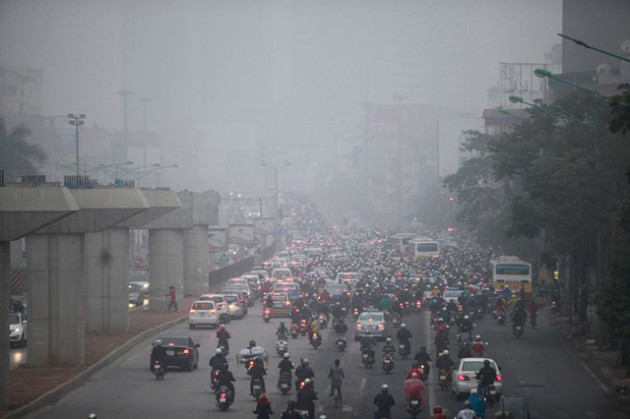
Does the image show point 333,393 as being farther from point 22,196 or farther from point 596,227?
point 596,227

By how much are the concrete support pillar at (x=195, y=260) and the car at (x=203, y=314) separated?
2513cm

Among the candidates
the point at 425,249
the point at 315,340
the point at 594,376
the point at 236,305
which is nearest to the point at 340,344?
the point at 315,340

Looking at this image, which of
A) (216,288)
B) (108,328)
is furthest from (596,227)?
(216,288)

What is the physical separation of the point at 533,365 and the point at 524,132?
2311 cm

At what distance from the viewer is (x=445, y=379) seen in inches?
1337

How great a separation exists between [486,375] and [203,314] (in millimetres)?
26273

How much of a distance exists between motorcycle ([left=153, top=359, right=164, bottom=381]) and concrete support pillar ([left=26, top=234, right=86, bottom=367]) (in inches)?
140

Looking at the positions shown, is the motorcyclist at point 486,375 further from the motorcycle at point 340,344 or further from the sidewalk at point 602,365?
the motorcycle at point 340,344

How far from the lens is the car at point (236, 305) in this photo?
198 feet

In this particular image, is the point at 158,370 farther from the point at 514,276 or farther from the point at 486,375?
the point at 514,276

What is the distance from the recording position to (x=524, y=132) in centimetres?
6162

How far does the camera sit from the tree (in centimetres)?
13050

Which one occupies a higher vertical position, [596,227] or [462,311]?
[596,227]

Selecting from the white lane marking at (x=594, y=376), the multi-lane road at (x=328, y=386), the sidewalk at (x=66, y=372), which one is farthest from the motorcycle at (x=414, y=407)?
the sidewalk at (x=66, y=372)
